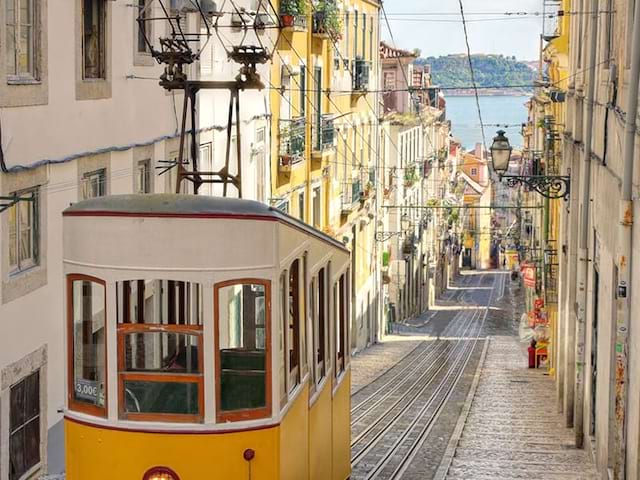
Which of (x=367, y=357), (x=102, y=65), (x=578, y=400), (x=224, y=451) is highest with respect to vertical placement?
(x=102, y=65)

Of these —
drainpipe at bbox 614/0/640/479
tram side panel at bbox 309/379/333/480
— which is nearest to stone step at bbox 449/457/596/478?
drainpipe at bbox 614/0/640/479

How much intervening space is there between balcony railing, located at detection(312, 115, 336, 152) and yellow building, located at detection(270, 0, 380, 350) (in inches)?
1.0

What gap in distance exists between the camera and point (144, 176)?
59.3 ft

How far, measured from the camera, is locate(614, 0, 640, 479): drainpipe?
11.7m

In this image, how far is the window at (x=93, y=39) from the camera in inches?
610

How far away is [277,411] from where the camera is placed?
8.42 m

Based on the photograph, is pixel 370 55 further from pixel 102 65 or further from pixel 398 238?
pixel 102 65

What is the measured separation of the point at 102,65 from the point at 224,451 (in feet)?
29.5

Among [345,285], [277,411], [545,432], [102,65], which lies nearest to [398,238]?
[545,432]

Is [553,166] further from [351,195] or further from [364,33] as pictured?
[364,33]

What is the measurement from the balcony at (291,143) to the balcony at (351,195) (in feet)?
20.3

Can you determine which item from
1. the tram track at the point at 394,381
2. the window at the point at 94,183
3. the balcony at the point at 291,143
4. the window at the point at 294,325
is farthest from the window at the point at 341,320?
the balcony at the point at 291,143

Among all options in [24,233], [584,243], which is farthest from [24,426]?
[584,243]

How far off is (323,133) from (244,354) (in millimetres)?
25537
